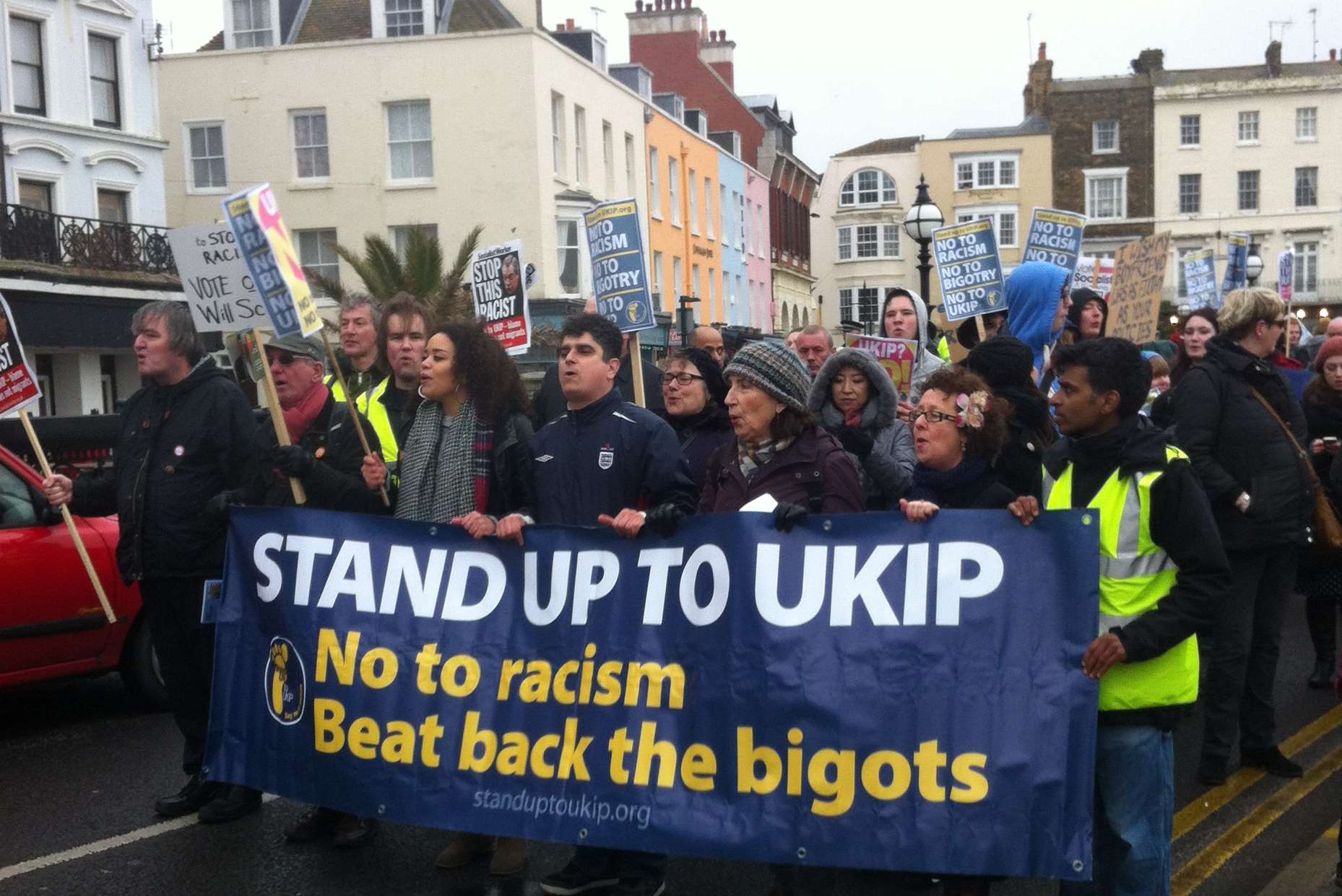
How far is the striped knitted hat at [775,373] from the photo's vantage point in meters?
4.83

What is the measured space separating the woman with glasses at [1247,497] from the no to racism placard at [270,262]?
12.6 feet

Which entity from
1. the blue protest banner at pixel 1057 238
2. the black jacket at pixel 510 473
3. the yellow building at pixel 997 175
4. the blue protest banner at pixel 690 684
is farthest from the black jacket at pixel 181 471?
the yellow building at pixel 997 175

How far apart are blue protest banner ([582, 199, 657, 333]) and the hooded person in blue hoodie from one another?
7.80 feet

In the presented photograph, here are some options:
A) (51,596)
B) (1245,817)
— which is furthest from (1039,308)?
(51,596)

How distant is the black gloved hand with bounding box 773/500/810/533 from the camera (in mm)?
4414

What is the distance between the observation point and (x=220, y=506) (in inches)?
221

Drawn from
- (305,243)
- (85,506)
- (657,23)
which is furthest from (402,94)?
(85,506)

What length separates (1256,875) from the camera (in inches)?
204

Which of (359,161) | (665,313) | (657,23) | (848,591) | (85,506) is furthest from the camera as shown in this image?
(657,23)

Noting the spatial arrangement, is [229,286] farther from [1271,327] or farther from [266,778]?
[1271,327]

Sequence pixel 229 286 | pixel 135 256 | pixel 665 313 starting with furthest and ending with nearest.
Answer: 1. pixel 665 313
2. pixel 135 256
3. pixel 229 286

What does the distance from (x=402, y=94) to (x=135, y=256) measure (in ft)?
25.5

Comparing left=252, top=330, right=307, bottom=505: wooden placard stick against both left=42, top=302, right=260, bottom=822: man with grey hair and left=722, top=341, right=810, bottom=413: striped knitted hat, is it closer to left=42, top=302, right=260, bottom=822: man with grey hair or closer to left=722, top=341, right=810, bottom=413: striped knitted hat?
left=42, top=302, right=260, bottom=822: man with grey hair

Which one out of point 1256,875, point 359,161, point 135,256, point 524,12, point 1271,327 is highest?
point 524,12
